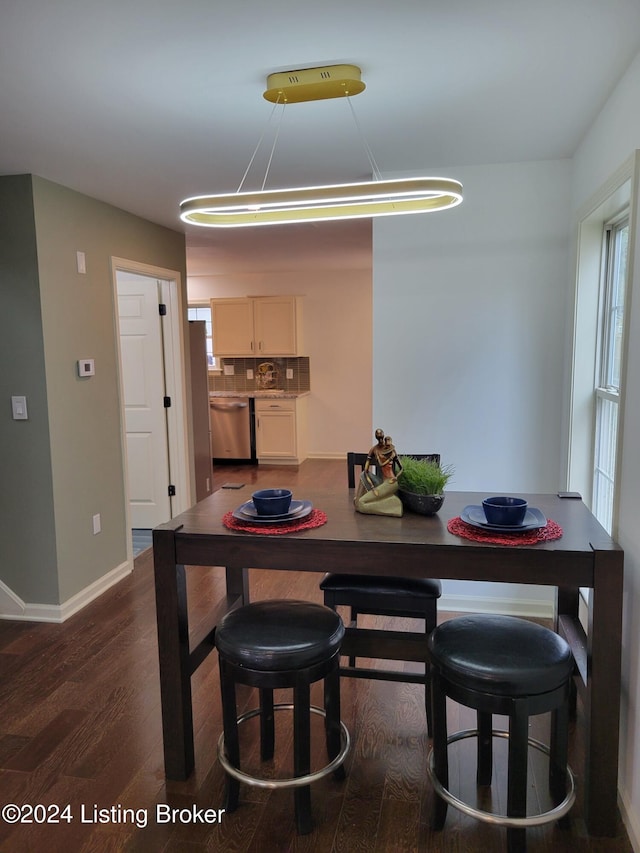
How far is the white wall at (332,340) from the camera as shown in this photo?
7.71 meters

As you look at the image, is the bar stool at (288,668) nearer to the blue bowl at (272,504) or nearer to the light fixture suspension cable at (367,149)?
the blue bowl at (272,504)

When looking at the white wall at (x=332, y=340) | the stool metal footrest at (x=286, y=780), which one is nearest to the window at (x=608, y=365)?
the stool metal footrest at (x=286, y=780)

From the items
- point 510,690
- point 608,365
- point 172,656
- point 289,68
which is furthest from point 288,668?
point 608,365

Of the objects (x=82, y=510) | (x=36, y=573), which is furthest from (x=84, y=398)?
(x=36, y=573)

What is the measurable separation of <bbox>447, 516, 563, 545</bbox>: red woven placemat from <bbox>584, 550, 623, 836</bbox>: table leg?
6.5 inches

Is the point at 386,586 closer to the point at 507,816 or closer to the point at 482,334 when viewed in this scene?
the point at 507,816

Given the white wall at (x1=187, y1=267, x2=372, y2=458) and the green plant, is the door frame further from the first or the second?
the white wall at (x1=187, y1=267, x2=372, y2=458)

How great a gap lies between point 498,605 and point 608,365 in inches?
56.9

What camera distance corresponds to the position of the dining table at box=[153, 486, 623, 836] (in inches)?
69.1

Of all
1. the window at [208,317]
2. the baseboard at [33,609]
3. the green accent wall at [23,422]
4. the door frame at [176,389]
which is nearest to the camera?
the green accent wall at [23,422]

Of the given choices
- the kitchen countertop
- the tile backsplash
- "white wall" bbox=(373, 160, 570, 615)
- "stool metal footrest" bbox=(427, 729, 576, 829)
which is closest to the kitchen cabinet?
the kitchen countertop

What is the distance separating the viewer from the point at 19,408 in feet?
10.7

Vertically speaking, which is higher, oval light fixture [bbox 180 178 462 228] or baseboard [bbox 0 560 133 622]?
oval light fixture [bbox 180 178 462 228]

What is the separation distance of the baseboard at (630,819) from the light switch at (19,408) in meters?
3.14
